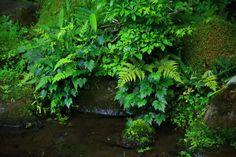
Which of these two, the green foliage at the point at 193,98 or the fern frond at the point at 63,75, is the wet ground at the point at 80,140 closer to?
the green foliage at the point at 193,98

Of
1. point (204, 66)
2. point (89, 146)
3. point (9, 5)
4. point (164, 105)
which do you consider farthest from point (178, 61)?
point (9, 5)

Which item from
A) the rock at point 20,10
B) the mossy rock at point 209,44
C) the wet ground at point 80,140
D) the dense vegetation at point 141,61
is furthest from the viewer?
the rock at point 20,10

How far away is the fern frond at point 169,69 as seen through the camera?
7465 mm

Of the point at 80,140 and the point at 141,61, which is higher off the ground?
the point at 141,61

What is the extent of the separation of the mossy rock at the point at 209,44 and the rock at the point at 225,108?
1.46 metres

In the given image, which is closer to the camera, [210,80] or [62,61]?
[210,80]

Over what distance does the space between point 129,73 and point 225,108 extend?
1.95 meters

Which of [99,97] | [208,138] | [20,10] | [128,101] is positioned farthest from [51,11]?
[208,138]

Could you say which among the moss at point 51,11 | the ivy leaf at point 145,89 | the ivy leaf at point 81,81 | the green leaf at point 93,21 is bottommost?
the ivy leaf at point 145,89

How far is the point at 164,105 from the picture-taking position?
7.39 meters

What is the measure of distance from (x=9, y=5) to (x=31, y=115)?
403 centimetres

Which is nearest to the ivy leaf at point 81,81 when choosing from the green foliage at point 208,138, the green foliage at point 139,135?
the green foliage at point 139,135

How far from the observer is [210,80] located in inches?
292

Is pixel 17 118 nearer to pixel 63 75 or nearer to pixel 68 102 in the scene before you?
pixel 68 102
